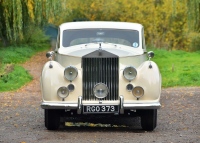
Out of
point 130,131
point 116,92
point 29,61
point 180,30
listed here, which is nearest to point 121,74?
point 116,92

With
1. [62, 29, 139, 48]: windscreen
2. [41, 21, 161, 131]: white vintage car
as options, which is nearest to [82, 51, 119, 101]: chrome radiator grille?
[41, 21, 161, 131]: white vintage car

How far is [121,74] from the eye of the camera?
11.3 meters

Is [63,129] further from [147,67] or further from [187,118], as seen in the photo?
[187,118]

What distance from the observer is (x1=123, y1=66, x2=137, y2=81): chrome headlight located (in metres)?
11.2

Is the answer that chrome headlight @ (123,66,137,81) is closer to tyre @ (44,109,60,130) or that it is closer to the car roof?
tyre @ (44,109,60,130)

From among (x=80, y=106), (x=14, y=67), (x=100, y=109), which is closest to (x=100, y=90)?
(x=100, y=109)

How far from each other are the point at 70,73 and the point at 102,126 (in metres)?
1.67

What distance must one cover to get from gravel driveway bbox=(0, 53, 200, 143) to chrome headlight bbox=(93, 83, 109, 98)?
63cm

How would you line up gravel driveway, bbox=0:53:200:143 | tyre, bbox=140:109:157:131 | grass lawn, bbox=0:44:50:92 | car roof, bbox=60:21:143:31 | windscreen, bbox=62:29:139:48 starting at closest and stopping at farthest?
gravel driveway, bbox=0:53:200:143, tyre, bbox=140:109:157:131, windscreen, bbox=62:29:139:48, car roof, bbox=60:21:143:31, grass lawn, bbox=0:44:50:92

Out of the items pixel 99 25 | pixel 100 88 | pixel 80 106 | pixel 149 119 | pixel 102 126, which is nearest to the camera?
pixel 80 106

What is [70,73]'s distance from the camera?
1129cm

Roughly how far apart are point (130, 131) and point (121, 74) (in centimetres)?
102

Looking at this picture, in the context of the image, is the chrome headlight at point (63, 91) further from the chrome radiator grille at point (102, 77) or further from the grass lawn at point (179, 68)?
the grass lawn at point (179, 68)

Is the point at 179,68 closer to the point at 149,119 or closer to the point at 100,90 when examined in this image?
the point at 149,119
